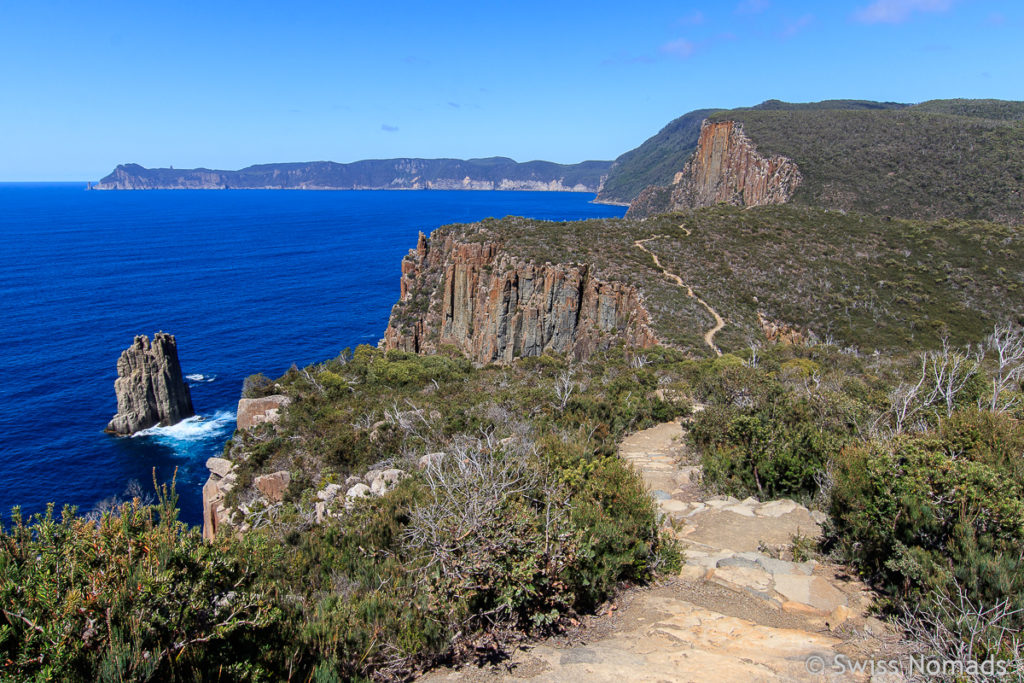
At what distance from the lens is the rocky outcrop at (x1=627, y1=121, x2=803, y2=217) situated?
226 feet

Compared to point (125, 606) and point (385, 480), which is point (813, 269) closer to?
point (385, 480)

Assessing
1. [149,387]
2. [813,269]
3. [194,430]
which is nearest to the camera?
[813,269]

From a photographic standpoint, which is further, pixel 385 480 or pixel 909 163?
pixel 909 163

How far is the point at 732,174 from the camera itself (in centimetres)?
8419

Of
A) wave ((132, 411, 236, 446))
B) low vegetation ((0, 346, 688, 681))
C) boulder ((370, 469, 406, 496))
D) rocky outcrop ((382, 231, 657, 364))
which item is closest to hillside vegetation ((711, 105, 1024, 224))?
rocky outcrop ((382, 231, 657, 364))

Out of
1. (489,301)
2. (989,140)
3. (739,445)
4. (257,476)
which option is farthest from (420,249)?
(989,140)

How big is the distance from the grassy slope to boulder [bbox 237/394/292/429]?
714 inches

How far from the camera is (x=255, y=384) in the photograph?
697 inches

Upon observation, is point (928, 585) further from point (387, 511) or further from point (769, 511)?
point (387, 511)

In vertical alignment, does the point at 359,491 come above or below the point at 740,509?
below

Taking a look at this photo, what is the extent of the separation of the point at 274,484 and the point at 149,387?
33.9 m

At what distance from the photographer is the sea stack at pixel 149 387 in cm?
3722

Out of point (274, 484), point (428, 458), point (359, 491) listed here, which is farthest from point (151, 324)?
point (428, 458)

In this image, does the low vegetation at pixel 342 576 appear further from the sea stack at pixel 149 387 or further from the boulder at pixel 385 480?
the sea stack at pixel 149 387
